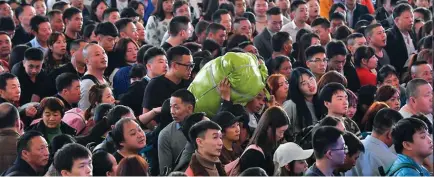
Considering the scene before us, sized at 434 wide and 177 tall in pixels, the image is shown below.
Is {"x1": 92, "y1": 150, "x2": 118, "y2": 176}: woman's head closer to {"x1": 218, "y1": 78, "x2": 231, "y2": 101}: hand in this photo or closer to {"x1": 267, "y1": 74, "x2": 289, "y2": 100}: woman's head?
{"x1": 218, "y1": 78, "x2": 231, "y2": 101}: hand

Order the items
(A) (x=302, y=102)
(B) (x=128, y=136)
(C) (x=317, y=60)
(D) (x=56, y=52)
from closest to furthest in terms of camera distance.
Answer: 1. (B) (x=128, y=136)
2. (A) (x=302, y=102)
3. (C) (x=317, y=60)
4. (D) (x=56, y=52)


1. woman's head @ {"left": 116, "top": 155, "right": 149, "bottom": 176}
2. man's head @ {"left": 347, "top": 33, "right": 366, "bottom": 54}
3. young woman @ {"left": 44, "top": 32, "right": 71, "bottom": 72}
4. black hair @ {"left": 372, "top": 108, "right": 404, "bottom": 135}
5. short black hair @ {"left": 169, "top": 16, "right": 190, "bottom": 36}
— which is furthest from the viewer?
short black hair @ {"left": 169, "top": 16, "right": 190, "bottom": 36}

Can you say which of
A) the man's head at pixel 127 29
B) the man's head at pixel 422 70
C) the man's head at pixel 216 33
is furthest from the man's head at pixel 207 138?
the man's head at pixel 127 29

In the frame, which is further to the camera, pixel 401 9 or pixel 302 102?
pixel 401 9

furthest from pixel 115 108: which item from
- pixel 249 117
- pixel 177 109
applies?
pixel 249 117

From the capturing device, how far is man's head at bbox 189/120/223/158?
6.92 m

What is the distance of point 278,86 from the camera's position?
28.8 ft

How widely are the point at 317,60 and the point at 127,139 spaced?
2.93 m

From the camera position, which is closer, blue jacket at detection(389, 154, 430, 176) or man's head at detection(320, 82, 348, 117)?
blue jacket at detection(389, 154, 430, 176)

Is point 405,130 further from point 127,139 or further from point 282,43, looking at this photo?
point 282,43

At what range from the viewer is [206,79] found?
8336 millimetres

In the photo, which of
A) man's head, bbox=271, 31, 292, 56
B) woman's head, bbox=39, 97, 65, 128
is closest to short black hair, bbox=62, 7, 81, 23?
man's head, bbox=271, 31, 292, 56

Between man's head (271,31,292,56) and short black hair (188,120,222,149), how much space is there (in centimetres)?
370

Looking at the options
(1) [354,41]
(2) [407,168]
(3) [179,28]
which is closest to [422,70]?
(1) [354,41]
